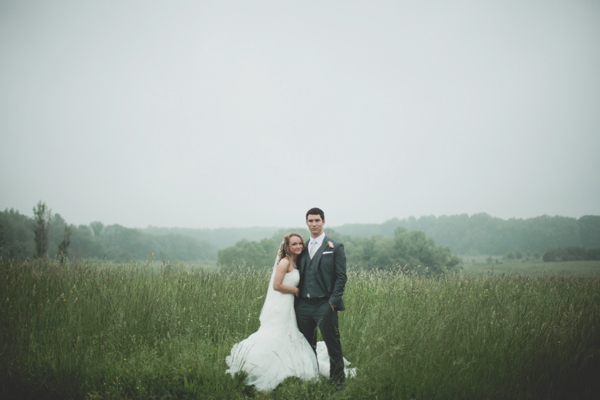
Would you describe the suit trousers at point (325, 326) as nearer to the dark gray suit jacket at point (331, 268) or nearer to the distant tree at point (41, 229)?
the dark gray suit jacket at point (331, 268)

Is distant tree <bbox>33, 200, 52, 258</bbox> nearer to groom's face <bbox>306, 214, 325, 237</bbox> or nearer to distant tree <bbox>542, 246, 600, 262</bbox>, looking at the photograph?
groom's face <bbox>306, 214, 325, 237</bbox>

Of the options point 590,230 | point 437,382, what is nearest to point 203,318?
point 437,382

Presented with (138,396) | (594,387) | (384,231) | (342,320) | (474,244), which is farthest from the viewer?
(384,231)

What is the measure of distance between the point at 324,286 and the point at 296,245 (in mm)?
644

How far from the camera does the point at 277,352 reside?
4133 millimetres

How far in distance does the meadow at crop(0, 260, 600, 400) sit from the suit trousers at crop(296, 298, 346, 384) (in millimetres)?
207

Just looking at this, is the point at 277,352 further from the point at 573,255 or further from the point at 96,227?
the point at 96,227

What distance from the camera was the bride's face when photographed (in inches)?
160

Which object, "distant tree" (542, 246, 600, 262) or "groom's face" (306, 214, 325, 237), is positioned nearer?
"groom's face" (306, 214, 325, 237)

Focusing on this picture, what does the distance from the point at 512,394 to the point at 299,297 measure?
10.1 ft

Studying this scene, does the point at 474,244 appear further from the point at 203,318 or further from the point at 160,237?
the point at 160,237

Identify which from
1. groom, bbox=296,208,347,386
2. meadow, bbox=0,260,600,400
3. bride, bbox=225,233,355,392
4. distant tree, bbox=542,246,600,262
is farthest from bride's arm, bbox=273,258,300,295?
distant tree, bbox=542,246,600,262

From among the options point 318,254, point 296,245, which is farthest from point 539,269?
point 296,245

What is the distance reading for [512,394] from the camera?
4012 millimetres
